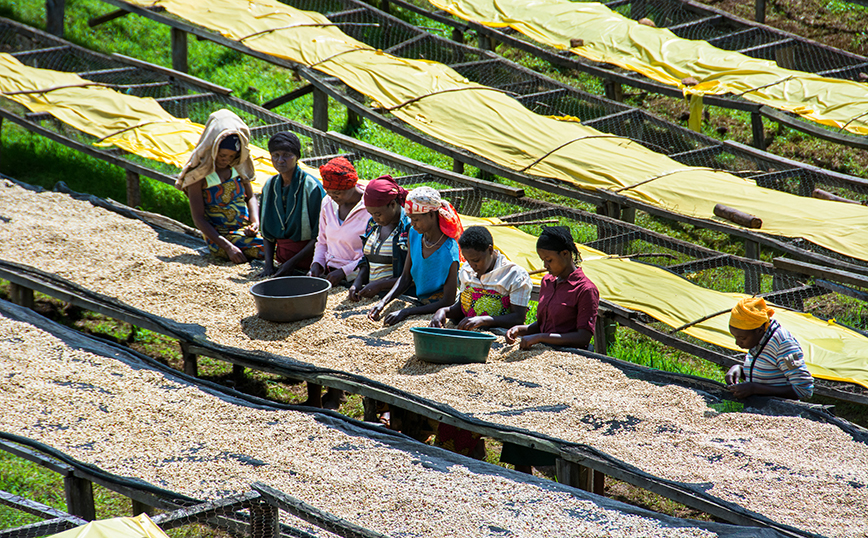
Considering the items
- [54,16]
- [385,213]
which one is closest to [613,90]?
[385,213]

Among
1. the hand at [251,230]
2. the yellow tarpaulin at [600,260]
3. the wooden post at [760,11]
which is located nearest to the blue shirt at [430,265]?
the yellow tarpaulin at [600,260]

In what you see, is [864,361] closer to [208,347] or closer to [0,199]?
[208,347]

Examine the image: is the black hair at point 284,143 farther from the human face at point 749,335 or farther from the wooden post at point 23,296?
the human face at point 749,335

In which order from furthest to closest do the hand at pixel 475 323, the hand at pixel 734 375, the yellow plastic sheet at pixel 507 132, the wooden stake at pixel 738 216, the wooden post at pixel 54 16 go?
1. the wooden post at pixel 54 16
2. the yellow plastic sheet at pixel 507 132
3. the wooden stake at pixel 738 216
4. the hand at pixel 475 323
5. the hand at pixel 734 375

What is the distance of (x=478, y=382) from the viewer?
3947 mm

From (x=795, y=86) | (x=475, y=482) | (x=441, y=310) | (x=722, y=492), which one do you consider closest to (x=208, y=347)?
(x=441, y=310)

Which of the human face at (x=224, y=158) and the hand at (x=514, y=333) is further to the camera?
the human face at (x=224, y=158)

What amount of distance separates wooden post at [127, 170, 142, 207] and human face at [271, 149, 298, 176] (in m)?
2.32

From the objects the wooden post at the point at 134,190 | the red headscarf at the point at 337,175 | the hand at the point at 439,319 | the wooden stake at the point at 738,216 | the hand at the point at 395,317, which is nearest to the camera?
the hand at the point at 439,319

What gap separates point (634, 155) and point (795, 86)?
8.41 feet

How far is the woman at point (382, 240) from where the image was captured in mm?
4707

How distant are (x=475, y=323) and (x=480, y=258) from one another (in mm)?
366

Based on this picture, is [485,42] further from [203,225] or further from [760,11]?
[203,225]

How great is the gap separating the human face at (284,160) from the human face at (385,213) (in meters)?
0.79
